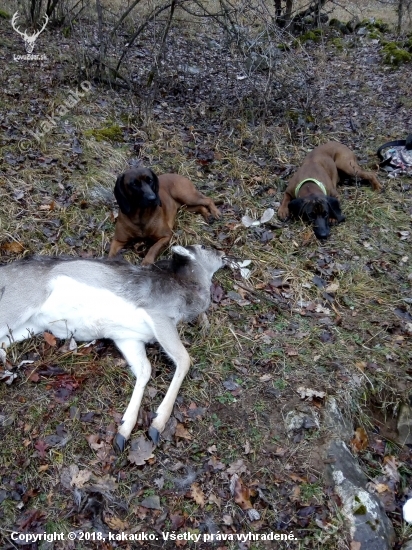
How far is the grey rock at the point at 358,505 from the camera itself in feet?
10.5

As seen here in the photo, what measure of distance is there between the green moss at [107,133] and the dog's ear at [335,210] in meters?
3.12

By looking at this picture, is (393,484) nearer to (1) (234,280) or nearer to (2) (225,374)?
(2) (225,374)

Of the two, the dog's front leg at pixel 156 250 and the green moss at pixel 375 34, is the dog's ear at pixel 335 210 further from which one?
the green moss at pixel 375 34

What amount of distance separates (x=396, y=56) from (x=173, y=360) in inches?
435

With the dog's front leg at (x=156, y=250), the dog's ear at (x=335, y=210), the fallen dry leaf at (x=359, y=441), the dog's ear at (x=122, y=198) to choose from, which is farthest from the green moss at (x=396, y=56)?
the fallen dry leaf at (x=359, y=441)

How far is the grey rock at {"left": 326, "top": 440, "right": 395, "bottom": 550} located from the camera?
321cm

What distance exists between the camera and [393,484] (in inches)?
146

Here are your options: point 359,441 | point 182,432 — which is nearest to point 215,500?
point 182,432

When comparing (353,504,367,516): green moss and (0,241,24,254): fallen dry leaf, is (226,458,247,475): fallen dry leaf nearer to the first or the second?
(353,504,367,516): green moss

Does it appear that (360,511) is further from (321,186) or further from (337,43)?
(337,43)

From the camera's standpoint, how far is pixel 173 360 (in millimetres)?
3914

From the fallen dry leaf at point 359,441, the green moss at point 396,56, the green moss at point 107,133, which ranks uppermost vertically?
the green moss at point 396,56

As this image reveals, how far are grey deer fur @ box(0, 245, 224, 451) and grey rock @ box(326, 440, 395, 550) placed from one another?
4.16ft

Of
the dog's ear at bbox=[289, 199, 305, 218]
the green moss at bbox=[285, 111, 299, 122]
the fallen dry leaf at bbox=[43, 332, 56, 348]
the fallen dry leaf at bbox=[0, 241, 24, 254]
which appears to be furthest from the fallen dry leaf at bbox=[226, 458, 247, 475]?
the green moss at bbox=[285, 111, 299, 122]
